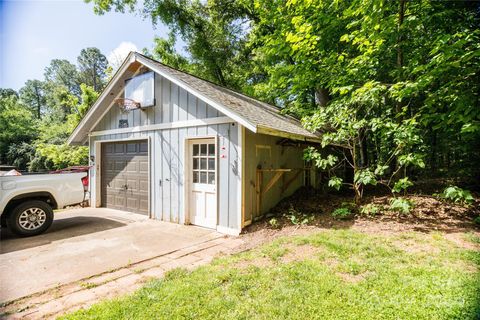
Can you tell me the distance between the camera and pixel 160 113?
688 centimetres

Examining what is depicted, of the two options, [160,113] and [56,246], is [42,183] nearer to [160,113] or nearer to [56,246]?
[56,246]

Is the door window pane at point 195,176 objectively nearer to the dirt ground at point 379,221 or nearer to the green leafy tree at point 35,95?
the dirt ground at point 379,221

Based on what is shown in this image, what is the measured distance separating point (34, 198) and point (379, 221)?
775 cm

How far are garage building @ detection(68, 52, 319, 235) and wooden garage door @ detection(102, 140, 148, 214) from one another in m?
0.03

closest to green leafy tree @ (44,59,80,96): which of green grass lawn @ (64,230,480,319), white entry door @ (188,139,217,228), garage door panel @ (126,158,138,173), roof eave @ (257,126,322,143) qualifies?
garage door panel @ (126,158,138,173)

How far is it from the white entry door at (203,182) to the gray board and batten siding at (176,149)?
8.0 inches

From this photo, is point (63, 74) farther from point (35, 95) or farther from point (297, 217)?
point (297, 217)

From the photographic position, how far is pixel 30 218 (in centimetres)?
534

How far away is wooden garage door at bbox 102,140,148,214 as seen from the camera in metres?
7.47

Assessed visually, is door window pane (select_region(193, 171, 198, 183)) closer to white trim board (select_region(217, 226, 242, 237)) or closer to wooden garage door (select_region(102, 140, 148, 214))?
white trim board (select_region(217, 226, 242, 237))

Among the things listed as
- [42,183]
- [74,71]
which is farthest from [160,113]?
[74,71]

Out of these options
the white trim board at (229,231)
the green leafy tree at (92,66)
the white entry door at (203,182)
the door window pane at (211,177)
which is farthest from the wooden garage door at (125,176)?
the green leafy tree at (92,66)

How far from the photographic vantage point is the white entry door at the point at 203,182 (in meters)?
5.93

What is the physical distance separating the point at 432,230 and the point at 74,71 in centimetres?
4998
